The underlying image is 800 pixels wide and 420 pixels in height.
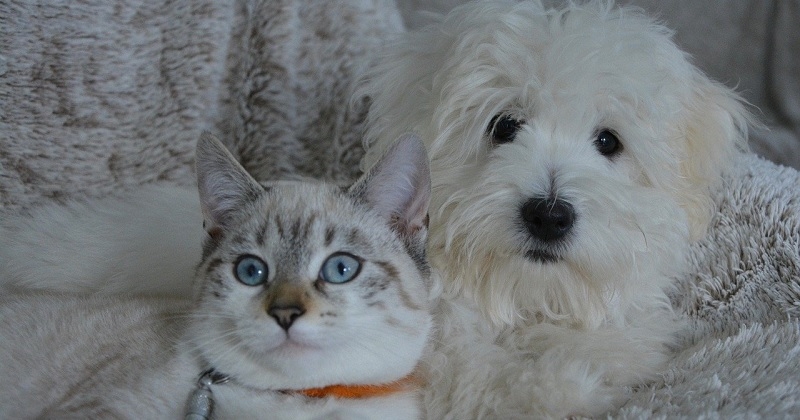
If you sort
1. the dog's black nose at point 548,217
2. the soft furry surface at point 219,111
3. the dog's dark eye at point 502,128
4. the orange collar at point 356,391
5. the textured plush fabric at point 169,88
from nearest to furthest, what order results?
the orange collar at point 356,391 < the dog's black nose at point 548,217 < the dog's dark eye at point 502,128 < the soft furry surface at point 219,111 < the textured plush fabric at point 169,88

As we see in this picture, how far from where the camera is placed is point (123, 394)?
3.26 feet

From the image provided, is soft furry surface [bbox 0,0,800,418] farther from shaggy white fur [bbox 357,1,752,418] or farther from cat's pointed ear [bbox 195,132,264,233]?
cat's pointed ear [bbox 195,132,264,233]

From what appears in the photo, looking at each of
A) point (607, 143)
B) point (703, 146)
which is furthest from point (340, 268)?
point (703, 146)

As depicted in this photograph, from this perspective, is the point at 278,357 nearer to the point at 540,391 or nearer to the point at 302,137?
the point at 540,391

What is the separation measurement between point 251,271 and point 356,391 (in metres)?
0.22

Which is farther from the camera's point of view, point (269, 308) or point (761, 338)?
point (761, 338)

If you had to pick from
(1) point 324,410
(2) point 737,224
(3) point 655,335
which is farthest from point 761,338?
(1) point 324,410

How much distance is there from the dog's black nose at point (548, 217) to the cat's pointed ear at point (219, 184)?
404 millimetres

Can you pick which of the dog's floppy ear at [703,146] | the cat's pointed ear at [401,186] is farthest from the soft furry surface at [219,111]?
the cat's pointed ear at [401,186]

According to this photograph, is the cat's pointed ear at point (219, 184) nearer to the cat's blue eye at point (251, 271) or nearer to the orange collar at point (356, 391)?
the cat's blue eye at point (251, 271)

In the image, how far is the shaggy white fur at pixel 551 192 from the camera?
1.16 metres

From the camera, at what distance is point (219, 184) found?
3.61 ft

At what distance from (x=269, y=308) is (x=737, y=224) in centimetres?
104

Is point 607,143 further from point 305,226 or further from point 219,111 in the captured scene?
point 219,111
